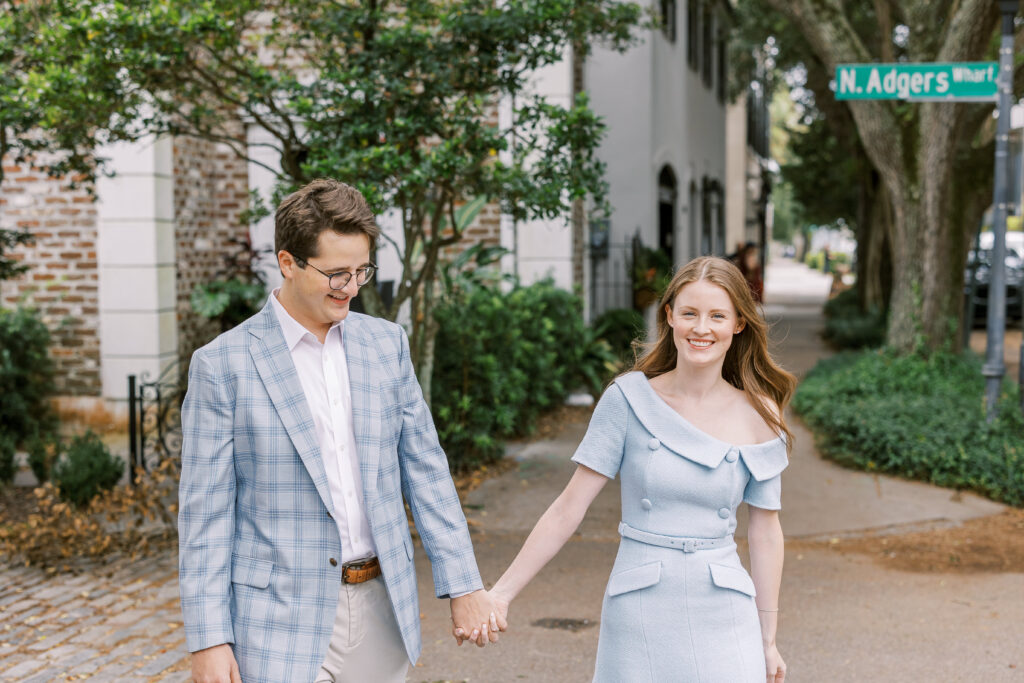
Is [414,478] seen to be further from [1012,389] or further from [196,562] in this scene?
[1012,389]

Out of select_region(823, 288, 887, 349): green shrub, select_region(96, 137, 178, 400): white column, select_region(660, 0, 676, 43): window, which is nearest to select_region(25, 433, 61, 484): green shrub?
select_region(96, 137, 178, 400): white column

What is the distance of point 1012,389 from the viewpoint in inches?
396

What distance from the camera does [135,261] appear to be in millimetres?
10609

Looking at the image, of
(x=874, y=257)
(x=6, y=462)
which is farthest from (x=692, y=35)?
(x=6, y=462)

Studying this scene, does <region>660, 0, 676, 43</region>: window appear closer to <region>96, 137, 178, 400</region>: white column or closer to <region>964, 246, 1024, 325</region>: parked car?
<region>96, 137, 178, 400</region>: white column

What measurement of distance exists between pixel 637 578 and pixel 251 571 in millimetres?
974

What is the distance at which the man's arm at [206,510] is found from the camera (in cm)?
255

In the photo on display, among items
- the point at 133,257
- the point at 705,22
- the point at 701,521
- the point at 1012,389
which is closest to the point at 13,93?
the point at 133,257

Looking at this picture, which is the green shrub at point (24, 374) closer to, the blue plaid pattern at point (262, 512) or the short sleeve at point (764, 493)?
the blue plaid pattern at point (262, 512)

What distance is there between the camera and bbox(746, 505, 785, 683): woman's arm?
294cm

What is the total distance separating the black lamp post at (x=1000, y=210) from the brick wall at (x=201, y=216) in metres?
7.11

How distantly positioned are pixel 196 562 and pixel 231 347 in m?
0.52

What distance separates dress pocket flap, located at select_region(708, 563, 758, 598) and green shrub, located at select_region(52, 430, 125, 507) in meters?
5.52

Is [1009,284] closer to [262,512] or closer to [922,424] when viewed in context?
[922,424]
